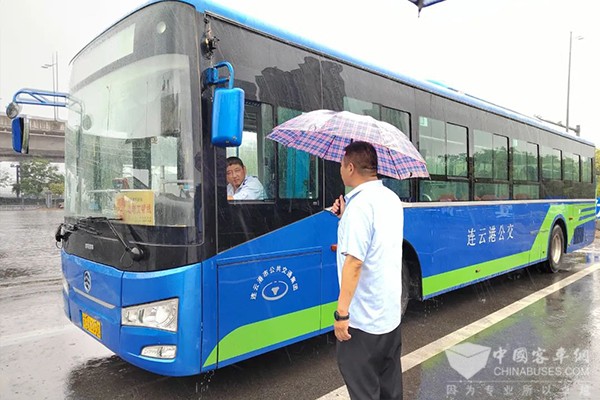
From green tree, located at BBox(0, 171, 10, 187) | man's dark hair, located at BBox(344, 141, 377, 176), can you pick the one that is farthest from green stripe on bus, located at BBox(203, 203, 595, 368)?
green tree, located at BBox(0, 171, 10, 187)

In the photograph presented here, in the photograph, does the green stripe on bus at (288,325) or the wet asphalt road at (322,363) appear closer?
the green stripe on bus at (288,325)

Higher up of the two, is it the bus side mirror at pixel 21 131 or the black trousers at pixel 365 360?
the bus side mirror at pixel 21 131

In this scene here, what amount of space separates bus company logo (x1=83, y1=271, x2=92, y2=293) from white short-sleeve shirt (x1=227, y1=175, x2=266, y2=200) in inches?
54.7

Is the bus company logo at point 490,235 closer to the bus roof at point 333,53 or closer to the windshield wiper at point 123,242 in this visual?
the bus roof at point 333,53

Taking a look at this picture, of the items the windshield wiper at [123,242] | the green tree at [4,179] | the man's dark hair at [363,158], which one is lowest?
the windshield wiper at [123,242]

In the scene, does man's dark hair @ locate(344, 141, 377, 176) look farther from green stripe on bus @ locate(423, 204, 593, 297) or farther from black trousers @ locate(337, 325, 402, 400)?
green stripe on bus @ locate(423, 204, 593, 297)

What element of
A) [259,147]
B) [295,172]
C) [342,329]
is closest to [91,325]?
[259,147]

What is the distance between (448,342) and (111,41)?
451 centimetres

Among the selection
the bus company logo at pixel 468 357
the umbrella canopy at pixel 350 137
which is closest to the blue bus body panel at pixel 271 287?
the umbrella canopy at pixel 350 137

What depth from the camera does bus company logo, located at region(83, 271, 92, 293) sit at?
355cm

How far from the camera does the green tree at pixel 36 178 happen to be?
60062mm

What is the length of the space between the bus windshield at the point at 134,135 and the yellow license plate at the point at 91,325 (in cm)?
86

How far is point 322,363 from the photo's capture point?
4266 millimetres

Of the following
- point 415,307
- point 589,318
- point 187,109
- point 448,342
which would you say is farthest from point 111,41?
point 589,318
